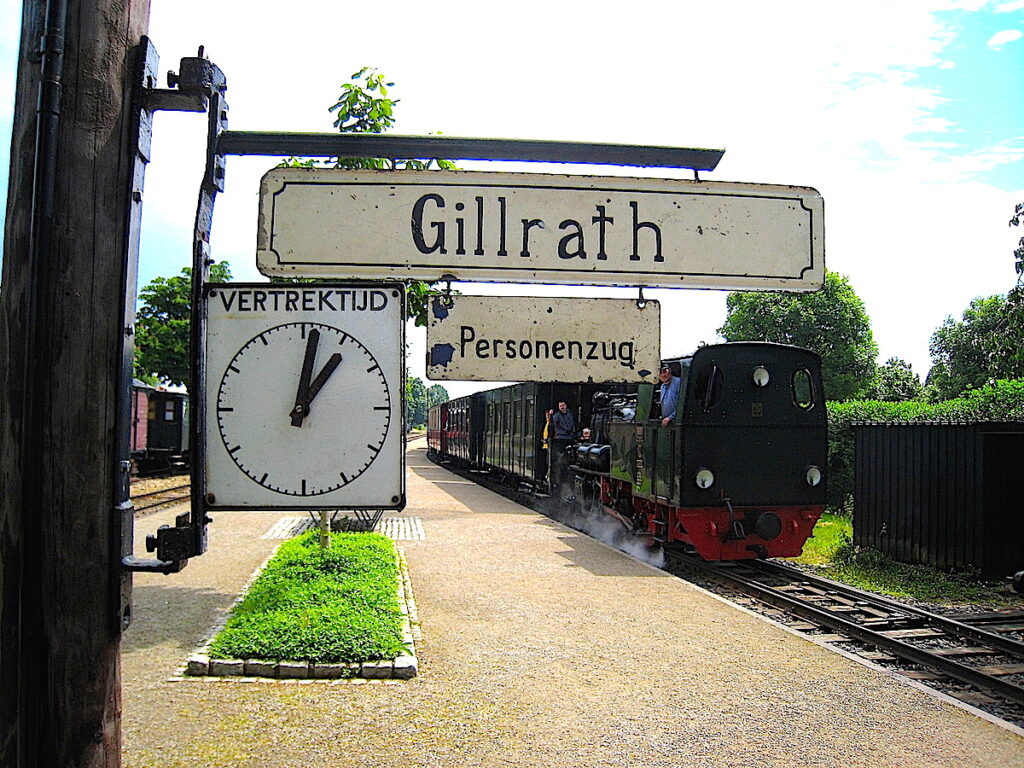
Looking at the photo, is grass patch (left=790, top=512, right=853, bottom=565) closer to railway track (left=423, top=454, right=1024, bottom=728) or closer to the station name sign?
railway track (left=423, top=454, right=1024, bottom=728)

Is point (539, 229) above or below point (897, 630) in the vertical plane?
above

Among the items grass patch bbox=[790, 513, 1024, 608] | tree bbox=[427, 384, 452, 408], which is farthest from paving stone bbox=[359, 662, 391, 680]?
tree bbox=[427, 384, 452, 408]

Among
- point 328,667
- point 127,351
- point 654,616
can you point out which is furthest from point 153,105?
point 654,616

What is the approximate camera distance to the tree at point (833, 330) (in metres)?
43.2

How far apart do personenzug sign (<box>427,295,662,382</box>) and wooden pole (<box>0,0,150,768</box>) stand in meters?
0.93

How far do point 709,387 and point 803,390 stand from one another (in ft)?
4.99

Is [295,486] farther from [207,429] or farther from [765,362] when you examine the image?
[765,362]

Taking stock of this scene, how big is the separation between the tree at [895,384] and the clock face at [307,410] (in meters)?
42.7

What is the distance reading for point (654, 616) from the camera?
8.64m

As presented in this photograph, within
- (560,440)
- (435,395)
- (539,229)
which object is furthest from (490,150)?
(435,395)

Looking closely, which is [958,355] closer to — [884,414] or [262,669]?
[884,414]

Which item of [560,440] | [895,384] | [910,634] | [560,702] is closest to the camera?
[560,702]

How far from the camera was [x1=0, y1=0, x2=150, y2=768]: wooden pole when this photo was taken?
2.36 metres

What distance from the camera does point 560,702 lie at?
236 inches
